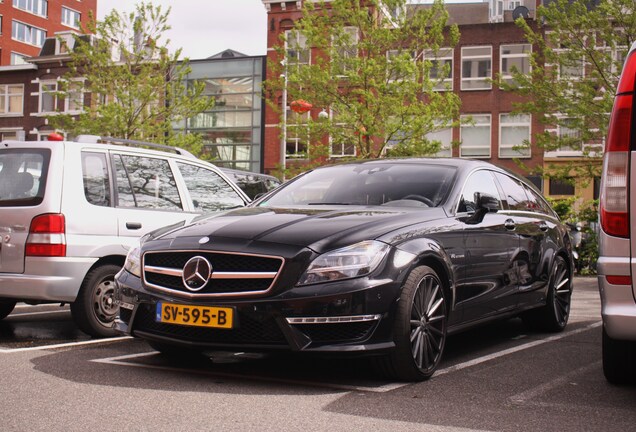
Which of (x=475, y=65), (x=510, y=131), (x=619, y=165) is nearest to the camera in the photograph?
(x=619, y=165)

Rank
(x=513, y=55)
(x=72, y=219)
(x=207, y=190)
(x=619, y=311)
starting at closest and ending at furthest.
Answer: (x=619, y=311), (x=72, y=219), (x=207, y=190), (x=513, y=55)

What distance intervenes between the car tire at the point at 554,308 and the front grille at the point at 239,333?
11.7ft

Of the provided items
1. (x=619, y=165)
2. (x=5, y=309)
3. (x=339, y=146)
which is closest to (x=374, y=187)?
(x=619, y=165)

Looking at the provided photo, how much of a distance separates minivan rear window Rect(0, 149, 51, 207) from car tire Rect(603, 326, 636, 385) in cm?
446

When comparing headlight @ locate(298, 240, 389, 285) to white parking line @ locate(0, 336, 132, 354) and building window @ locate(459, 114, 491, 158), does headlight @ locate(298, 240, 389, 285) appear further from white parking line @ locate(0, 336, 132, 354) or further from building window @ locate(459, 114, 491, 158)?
building window @ locate(459, 114, 491, 158)

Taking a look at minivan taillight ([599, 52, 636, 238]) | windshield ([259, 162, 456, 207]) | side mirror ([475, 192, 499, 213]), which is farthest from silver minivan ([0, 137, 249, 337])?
minivan taillight ([599, 52, 636, 238])

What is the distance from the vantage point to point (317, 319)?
4715 mm

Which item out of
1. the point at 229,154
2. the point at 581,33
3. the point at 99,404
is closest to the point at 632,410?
the point at 99,404

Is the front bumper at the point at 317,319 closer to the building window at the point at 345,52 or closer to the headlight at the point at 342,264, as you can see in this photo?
the headlight at the point at 342,264

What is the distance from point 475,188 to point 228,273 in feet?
7.85

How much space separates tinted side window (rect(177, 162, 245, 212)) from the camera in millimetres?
8367

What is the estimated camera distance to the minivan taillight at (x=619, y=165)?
4.45 m

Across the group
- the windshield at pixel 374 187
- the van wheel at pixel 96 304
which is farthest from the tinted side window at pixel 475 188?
the van wheel at pixel 96 304

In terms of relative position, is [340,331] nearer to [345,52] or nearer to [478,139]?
[345,52]
